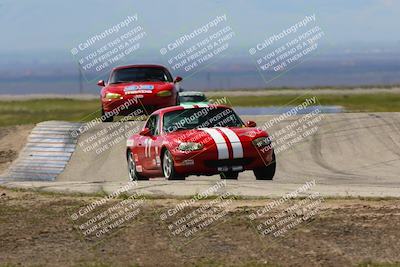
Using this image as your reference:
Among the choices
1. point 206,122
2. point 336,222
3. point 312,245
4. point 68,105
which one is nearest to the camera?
point 312,245

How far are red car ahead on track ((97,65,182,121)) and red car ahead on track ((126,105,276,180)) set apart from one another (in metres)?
8.09

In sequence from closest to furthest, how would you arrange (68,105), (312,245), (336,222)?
(312,245), (336,222), (68,105)

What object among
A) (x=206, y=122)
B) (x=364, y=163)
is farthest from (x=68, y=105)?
(x=206, y=122)

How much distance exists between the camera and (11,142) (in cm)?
2444

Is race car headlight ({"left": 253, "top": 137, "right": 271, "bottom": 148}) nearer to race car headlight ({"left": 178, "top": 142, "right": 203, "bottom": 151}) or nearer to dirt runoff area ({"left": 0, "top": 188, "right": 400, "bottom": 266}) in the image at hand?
race car headlight ({"left": 178, "top": 142, "right": 203, "bottom": 151})

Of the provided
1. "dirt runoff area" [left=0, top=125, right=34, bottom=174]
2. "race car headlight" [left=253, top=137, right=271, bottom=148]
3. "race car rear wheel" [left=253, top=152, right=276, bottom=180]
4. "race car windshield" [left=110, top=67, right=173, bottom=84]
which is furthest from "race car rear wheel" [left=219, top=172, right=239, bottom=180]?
"race car windshield" [left=110, top=67, right=173, bottom=84]

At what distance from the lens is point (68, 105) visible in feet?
188

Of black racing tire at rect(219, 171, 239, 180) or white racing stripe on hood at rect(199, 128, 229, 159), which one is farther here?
black racing tire at rect(219, 171, 239, 180)

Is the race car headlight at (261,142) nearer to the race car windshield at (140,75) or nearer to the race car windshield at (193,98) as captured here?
the race car windshield at (140,75)

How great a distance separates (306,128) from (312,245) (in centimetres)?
1566

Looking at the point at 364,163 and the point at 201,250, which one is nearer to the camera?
the point at 201,250

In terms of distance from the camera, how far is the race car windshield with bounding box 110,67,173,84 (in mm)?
24938

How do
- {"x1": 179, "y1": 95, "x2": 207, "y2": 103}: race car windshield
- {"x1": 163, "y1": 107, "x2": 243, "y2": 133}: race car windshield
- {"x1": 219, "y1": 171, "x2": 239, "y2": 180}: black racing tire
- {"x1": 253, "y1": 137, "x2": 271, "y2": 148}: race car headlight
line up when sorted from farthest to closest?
{"x1": 179, "y1": 95, "x2": 207, "y2": 103}: race car windshield, {"x1": 163, "y1": 107, "x2": 243, "y2": 133}: race car windshield, {"x1": 219, "y1": 171, "x2": 239, "y2": 180}: black racing tire, {"x1": 253, "y1": 137, "x2": 271, "y2": 148}: race car headlight

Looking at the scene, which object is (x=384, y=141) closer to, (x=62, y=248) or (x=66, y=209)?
(x=66, y=209)
